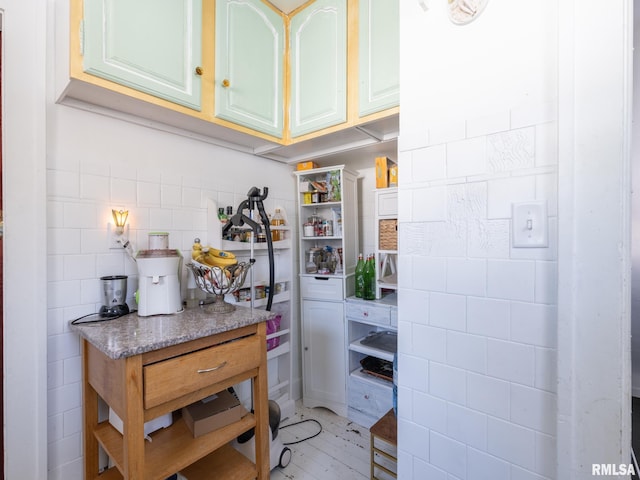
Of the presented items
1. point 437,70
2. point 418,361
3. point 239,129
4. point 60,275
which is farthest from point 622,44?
point 60,275

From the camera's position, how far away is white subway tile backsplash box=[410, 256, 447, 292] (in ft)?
2.88

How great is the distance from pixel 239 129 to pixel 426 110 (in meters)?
1.00

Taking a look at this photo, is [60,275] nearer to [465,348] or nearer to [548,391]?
[465,348]

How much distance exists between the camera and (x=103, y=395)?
3.40 ft

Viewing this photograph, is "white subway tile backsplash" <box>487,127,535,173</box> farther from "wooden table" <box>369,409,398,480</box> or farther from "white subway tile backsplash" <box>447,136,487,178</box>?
"wooden table" <box>369,409,398,480</box>

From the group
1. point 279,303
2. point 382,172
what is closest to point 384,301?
point 279,303

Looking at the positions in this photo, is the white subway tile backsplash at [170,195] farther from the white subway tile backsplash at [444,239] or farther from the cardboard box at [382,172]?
the white subway tile backsplash at [444,239]

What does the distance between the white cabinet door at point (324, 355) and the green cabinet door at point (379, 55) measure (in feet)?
4.22

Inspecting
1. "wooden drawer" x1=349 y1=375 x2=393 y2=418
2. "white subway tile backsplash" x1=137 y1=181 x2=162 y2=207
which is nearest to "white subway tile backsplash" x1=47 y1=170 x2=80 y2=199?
"white subway tile backsplash" x1=137 y1=181 x2=162 y2=207

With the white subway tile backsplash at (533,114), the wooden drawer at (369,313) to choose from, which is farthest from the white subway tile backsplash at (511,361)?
the wooden drawer at (369,313)

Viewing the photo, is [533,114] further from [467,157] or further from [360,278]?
[360,278]

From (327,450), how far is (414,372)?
3.60 feet

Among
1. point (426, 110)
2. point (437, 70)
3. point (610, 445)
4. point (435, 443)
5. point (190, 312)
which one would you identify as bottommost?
point (435, 443)

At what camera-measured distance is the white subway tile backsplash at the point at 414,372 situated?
3.00 ft
